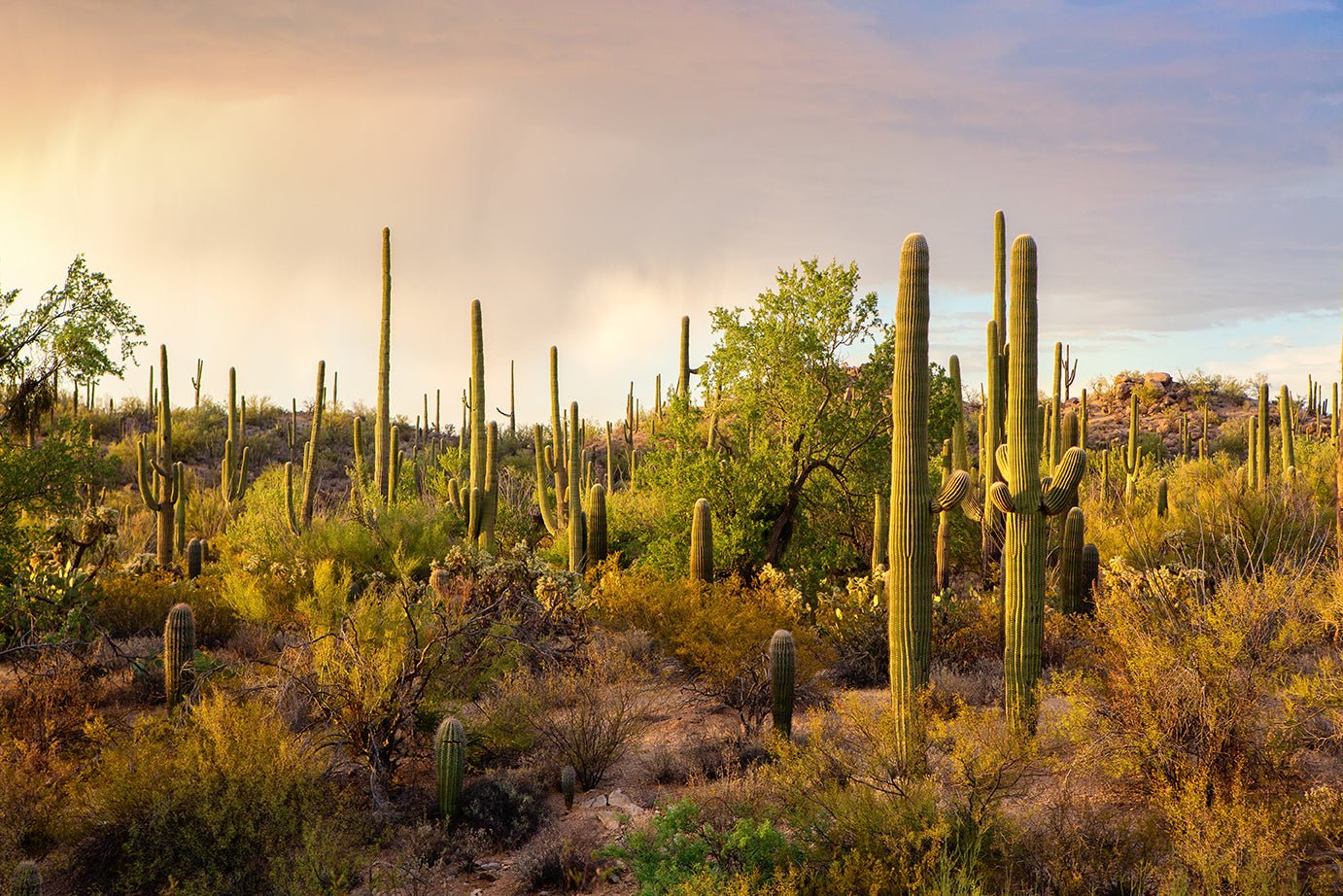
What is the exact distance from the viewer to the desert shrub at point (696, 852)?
6113 mm

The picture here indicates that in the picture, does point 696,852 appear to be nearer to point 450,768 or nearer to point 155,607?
point 450,768

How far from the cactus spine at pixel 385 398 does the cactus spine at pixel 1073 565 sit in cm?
1284

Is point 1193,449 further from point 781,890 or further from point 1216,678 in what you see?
point 781,890

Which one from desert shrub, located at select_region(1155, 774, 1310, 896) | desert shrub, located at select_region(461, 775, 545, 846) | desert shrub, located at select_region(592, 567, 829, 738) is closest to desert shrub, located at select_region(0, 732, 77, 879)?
desert shrub, located at select_region(461, 775, 545, 846)

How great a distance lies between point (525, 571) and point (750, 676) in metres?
3.74

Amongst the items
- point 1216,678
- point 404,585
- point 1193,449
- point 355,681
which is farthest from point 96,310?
point 1193,449

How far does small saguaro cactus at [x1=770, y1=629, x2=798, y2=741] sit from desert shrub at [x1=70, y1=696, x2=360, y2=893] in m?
3.93

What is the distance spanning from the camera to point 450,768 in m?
8.12

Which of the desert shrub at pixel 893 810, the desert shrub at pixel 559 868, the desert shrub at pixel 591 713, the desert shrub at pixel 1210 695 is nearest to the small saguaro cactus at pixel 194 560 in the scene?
the desert shrub at pixel 591 713

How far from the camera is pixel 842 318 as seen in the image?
16.0 meters

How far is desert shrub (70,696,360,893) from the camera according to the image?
6949 millimetres

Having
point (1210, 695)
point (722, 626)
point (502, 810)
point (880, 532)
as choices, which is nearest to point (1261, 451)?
point (880, 532)

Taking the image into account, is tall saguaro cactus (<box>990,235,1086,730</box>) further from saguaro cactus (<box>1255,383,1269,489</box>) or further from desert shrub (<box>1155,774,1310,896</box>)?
saguaro cactus (<box>1255,383,1269,489</box>)

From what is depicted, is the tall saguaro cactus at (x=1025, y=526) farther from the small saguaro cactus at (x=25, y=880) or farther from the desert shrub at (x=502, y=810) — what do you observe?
the small saguaro cactus at (x=25, y=880)
